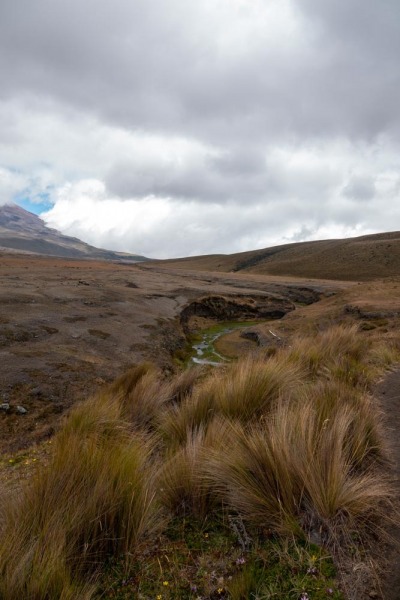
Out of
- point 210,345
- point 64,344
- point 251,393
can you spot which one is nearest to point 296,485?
point 251,393

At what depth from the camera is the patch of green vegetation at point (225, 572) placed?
89.9 inches

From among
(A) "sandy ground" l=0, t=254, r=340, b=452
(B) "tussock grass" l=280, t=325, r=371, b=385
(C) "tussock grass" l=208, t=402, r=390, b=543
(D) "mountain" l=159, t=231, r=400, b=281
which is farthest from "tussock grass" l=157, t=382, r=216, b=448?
Answer: (D) "mountain" l=159, t=231, r=400, b=281

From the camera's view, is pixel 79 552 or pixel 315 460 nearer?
pixel 79 552

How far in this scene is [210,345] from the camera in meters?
23.5

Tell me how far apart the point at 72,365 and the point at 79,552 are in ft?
36.8

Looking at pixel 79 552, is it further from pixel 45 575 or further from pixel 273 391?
pixel 273 391

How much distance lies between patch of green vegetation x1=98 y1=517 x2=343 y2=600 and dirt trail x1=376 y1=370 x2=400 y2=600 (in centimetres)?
36

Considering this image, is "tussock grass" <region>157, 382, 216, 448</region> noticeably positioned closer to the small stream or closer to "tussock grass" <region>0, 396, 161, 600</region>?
"tussock grass" <region>0, 396, 161, 600</region>

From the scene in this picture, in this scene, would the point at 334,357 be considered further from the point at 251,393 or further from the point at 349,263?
the point at 349,263

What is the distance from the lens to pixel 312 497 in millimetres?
2691

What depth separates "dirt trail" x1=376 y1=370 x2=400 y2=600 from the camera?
233 centimetres

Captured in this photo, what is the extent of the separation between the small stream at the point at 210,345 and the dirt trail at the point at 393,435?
11491 millimetres


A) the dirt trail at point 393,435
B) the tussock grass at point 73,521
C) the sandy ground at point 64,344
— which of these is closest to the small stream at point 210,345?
the sandy ground at point 64,344

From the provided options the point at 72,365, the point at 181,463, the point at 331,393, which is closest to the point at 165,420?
the point at 181,463
